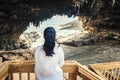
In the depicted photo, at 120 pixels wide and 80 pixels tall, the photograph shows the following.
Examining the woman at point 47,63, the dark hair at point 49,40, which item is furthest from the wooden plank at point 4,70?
the dark hair at point 49,40

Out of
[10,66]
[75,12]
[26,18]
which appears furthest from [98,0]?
[10,66]

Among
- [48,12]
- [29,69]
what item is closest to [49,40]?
[29,69]

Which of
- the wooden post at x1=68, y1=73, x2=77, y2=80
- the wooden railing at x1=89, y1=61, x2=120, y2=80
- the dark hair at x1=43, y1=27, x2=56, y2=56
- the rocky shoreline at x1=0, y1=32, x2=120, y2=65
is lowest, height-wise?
the rocky shoreline at x1=0, y1=32, x2=120, y2=65

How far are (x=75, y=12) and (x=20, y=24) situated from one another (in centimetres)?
468

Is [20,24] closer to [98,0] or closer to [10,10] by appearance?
[10,10]


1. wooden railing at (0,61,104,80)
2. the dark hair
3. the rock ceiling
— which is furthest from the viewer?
the rock ceiling

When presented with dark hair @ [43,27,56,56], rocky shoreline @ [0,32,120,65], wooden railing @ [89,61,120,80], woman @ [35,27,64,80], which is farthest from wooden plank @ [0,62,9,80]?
rocky shoreline @ [0,32,120,65]

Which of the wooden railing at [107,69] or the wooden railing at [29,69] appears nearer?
the wooden railing at [29,69]

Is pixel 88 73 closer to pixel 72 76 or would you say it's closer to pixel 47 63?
pixel 72 76

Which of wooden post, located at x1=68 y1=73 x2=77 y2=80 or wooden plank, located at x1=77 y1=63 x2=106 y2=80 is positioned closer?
wooden plank, located at x1=77 y1=63 x2=106 y2=80

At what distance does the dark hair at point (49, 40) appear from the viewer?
2.51 m

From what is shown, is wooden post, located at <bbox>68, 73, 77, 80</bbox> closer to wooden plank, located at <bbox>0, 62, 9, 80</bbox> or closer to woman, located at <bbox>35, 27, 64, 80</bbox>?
woman, located at <bbox>35, 27, 64, 80</bbox>

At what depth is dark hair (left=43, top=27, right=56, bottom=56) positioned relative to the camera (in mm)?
2507

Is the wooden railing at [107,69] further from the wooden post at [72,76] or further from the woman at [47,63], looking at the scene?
the woman at [47,63]
